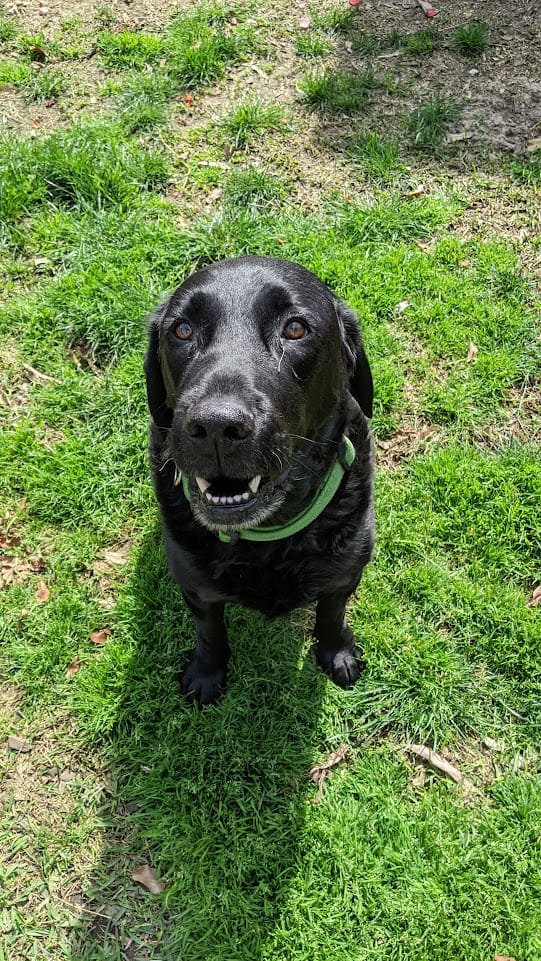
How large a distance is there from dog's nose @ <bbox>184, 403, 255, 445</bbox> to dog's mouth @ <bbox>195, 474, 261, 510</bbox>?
0.73ft

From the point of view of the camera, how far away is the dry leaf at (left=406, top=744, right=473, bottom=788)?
3041 millimetres

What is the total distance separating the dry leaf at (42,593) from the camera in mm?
3500

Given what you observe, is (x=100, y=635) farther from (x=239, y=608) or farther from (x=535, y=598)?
(x=535, y=598)

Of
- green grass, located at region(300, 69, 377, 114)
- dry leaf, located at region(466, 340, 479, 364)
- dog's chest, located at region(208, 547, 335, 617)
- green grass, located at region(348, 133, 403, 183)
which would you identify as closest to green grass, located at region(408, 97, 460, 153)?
green grass, located at region(348, 133, 403, 183)

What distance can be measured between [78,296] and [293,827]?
3.00 meters

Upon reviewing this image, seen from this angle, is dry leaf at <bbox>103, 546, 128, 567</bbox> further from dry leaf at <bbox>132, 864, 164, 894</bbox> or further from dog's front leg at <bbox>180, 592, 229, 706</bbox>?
dry leaf at <bbox>132, 864, 164, 894</bbox>

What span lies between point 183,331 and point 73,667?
1.74 m

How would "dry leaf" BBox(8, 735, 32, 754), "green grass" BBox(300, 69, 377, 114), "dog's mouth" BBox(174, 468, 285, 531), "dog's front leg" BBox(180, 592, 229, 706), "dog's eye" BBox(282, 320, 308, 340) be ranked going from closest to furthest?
1. "dog's mouth" BBox(174, 468, 285, 531)
2. "dog's eye" BBox(282, 320, 308, 340)
3. "dog's front leg" BBox(180, 592, 229, 706)
4. "dry leaf" BBox(8, 735, 32, 754)
5. "green grass" BBox(300, 69, 377, 114)

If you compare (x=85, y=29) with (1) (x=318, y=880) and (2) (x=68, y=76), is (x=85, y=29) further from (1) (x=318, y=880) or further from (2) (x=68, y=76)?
(1) (x=318, y=880)

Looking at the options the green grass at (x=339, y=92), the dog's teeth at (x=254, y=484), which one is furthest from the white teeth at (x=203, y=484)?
the green grass at (x=339, y=92)

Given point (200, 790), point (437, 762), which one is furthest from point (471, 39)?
point (200, 790)

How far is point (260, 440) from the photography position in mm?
2066

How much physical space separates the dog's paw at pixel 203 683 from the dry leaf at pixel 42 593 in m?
0.82

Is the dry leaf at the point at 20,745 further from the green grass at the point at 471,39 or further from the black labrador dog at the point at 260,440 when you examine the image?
the green grass at the point at 471,39
